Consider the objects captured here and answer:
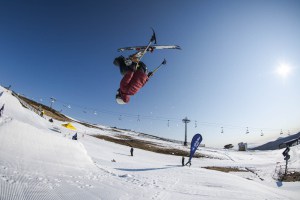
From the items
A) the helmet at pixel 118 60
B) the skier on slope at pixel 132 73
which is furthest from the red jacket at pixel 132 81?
the helmet at pixel 118 60

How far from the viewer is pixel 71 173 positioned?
28.0ft

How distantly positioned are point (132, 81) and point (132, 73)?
281 mm

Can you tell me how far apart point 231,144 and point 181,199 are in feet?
244

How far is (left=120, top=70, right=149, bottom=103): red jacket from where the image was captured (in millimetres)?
7746

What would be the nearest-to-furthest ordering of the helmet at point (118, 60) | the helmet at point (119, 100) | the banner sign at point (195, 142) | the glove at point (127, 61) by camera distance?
the glove at point (127, 61) < the helmet at point (118, 60) < the helmet at point (119, 100) < the banner sign at point (195, 142)

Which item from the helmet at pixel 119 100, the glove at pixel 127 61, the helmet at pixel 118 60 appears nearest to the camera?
the glove at pixel 127 61

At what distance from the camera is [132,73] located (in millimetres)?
7766

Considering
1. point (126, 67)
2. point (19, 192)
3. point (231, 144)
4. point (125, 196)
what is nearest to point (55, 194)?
point (19, 192)

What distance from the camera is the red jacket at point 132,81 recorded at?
305 inches

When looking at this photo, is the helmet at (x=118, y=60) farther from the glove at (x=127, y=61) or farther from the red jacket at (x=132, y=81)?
the red jacket at (x=132, y=81)

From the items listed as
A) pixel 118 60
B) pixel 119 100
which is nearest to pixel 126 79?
pixel 118 60

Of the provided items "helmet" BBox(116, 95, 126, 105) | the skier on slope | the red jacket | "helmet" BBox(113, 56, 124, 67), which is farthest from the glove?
"helmet" BBox(116, 95, 126, 105)

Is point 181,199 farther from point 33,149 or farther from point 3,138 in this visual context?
point 3,138

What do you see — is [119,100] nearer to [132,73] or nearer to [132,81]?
[132,81]
